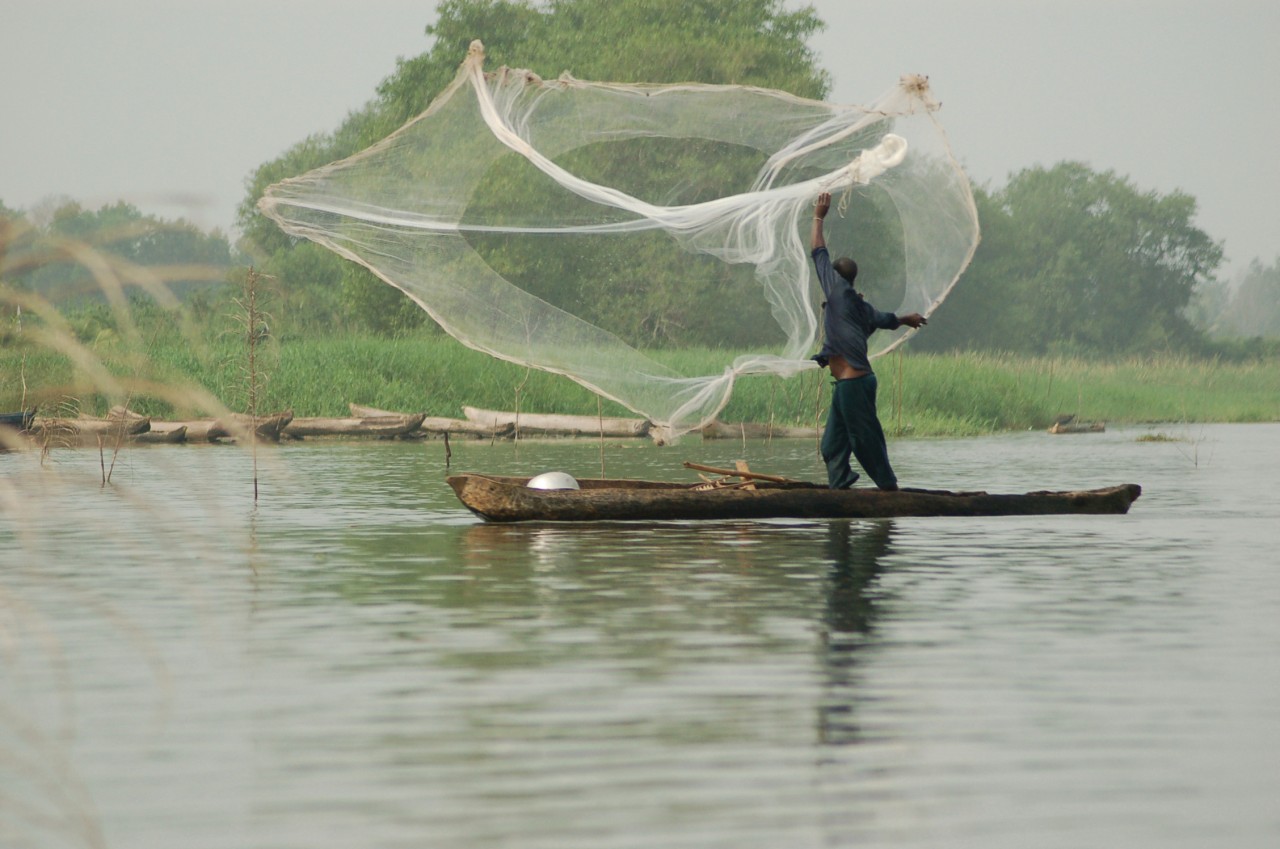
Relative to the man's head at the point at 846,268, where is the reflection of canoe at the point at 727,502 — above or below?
below

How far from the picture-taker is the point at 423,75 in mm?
56188

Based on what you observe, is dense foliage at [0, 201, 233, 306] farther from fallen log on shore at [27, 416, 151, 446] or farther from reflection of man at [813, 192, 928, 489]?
fallen log on shore at [27, 416, 151, 446]

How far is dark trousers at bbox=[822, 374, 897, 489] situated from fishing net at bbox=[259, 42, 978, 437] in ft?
1.47

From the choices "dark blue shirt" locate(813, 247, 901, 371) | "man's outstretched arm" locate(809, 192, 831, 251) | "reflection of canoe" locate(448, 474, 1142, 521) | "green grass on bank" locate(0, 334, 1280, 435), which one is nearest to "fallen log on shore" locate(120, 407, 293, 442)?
"green grass on bank" locate(0, 334, 1280, 435)

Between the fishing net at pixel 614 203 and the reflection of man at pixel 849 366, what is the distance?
27 centimetres

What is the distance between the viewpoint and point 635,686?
6.84 metres

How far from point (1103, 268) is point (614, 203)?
61.0 m

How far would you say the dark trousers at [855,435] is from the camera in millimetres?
12812

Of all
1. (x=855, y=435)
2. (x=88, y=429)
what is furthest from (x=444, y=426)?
(x=855, y=435)

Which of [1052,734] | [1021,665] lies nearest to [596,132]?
[1021,665]

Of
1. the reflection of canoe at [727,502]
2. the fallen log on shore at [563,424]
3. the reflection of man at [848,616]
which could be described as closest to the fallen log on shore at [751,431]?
the fallen log on shore at [563,424]

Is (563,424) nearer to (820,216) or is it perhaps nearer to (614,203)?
(614,203)

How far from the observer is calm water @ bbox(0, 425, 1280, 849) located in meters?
4.90

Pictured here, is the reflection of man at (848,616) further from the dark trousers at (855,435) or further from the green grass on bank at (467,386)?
the green grass on bank at (467,386)
